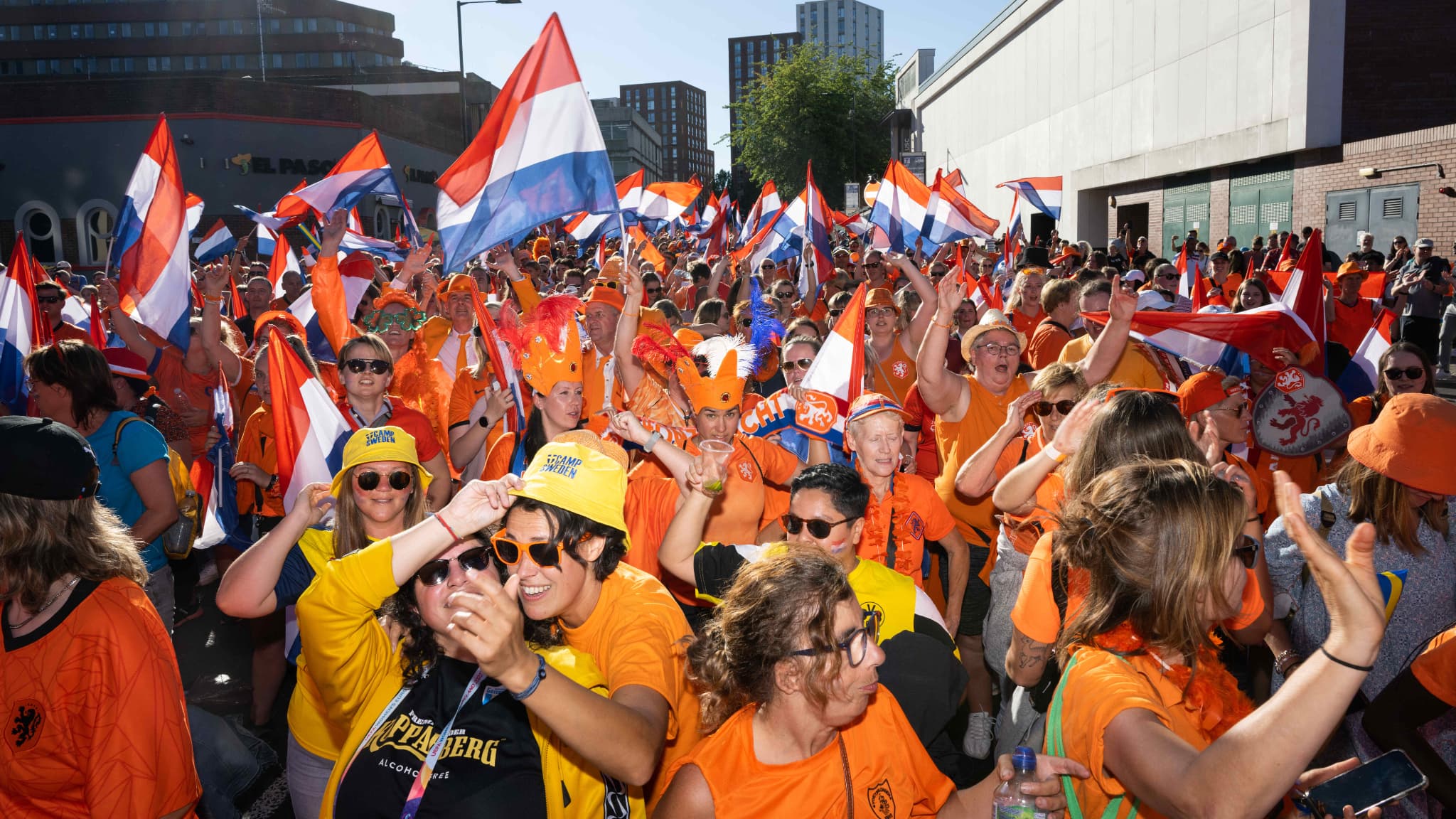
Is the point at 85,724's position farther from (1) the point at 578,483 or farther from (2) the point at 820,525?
(2) the point at 820,525

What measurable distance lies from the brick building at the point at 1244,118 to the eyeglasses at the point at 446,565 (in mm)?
19239

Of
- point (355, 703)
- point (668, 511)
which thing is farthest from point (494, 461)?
point (355, 703)

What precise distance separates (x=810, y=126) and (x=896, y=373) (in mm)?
51335

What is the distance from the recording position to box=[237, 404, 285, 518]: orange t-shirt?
5.30 m

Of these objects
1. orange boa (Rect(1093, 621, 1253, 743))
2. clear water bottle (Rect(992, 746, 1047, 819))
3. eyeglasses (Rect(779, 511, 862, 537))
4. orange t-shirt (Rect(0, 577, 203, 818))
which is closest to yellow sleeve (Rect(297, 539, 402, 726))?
orange t-shirt (Rect(0, 577, 203, 818))

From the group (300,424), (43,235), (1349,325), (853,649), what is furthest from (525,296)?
(43,235)

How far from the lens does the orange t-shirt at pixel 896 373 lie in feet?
22.1

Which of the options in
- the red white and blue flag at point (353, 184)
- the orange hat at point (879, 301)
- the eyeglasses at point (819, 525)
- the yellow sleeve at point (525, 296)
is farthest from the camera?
the red white and blue flag at point (353, 184)

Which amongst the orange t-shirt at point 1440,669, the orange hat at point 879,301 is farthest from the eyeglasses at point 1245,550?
the orange hat at point 879,301

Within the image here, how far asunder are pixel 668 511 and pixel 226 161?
3666 cm

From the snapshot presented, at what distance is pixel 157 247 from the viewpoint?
643cm

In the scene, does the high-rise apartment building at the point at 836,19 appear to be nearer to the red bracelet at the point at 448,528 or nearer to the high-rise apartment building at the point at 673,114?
the high-rise apartment building at the point at 673,114

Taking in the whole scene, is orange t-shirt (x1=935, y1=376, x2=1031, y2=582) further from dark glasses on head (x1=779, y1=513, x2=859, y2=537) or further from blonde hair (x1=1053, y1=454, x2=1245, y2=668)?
blonde hair (x1=1053, y1=454, x2=1245, y2=668)

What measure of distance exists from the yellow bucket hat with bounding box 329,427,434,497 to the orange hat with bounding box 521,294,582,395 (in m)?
1.36
